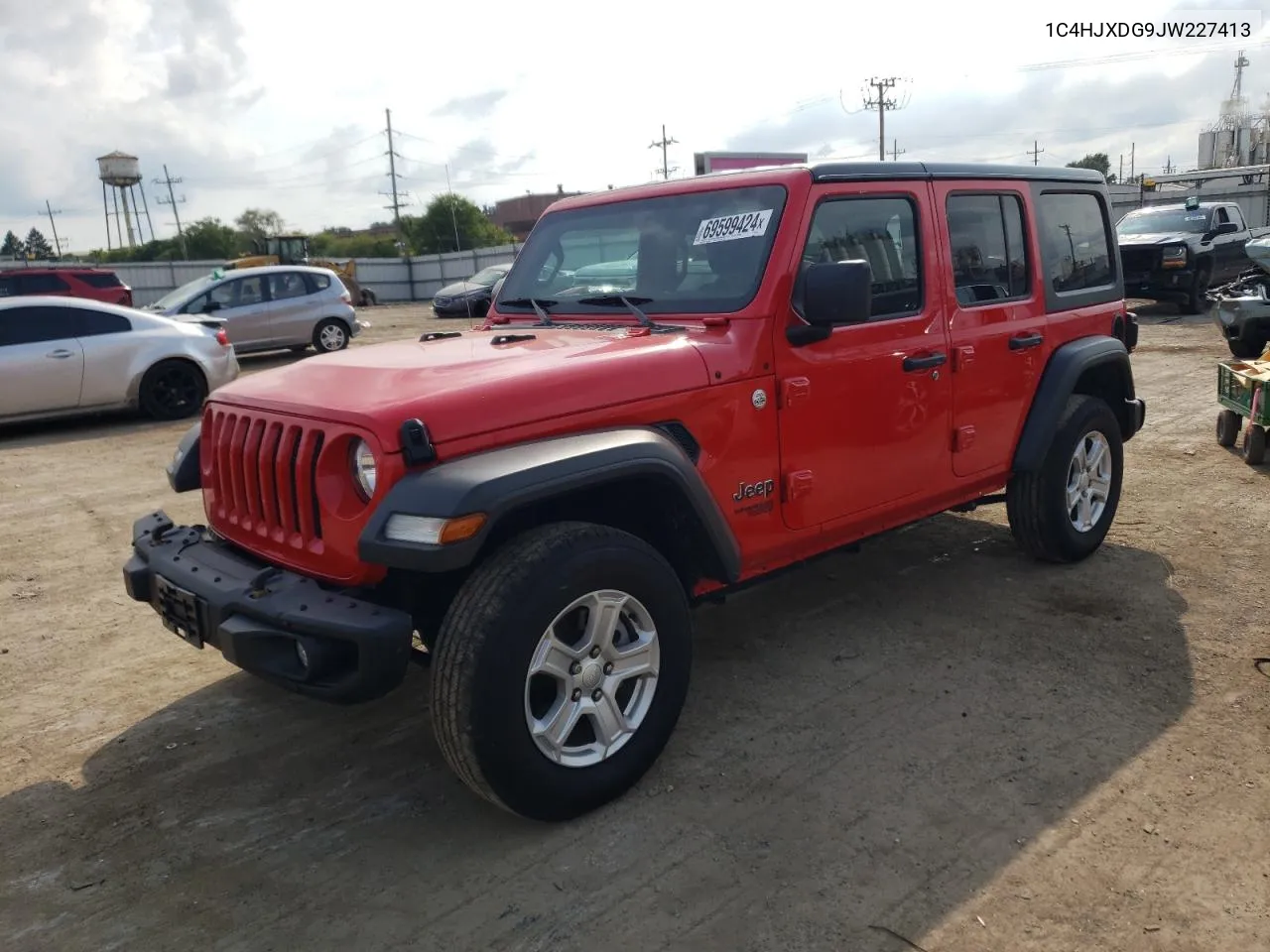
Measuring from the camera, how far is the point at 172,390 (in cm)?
1065

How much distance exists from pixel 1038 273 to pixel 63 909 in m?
4.63

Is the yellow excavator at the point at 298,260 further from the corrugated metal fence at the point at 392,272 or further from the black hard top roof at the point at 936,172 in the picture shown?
the black hard top roof at the point at 936,172

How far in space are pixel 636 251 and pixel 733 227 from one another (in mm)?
492

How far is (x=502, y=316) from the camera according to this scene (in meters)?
4.41

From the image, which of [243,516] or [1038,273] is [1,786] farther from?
[1038,273]

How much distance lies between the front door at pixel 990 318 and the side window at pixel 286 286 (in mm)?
12947

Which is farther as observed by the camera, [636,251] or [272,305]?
[272,305]

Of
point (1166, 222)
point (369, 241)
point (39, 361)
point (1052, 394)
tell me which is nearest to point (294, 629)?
point (1052, 394)

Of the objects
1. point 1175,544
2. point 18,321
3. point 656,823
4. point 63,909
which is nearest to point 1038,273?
point 1175,544

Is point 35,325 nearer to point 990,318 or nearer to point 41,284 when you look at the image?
point 990,318

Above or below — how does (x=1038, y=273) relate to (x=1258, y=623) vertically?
above

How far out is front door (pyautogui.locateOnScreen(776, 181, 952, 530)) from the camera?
3.61 m

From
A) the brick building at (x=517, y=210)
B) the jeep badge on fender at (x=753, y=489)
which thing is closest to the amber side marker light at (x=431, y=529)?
the jeep badge on fender at (x=753, y=489)

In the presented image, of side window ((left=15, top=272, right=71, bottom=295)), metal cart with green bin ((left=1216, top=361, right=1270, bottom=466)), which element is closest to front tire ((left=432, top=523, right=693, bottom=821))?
metal cart with green bin ((left=1216, top=361, right=1270, bottom=466))
